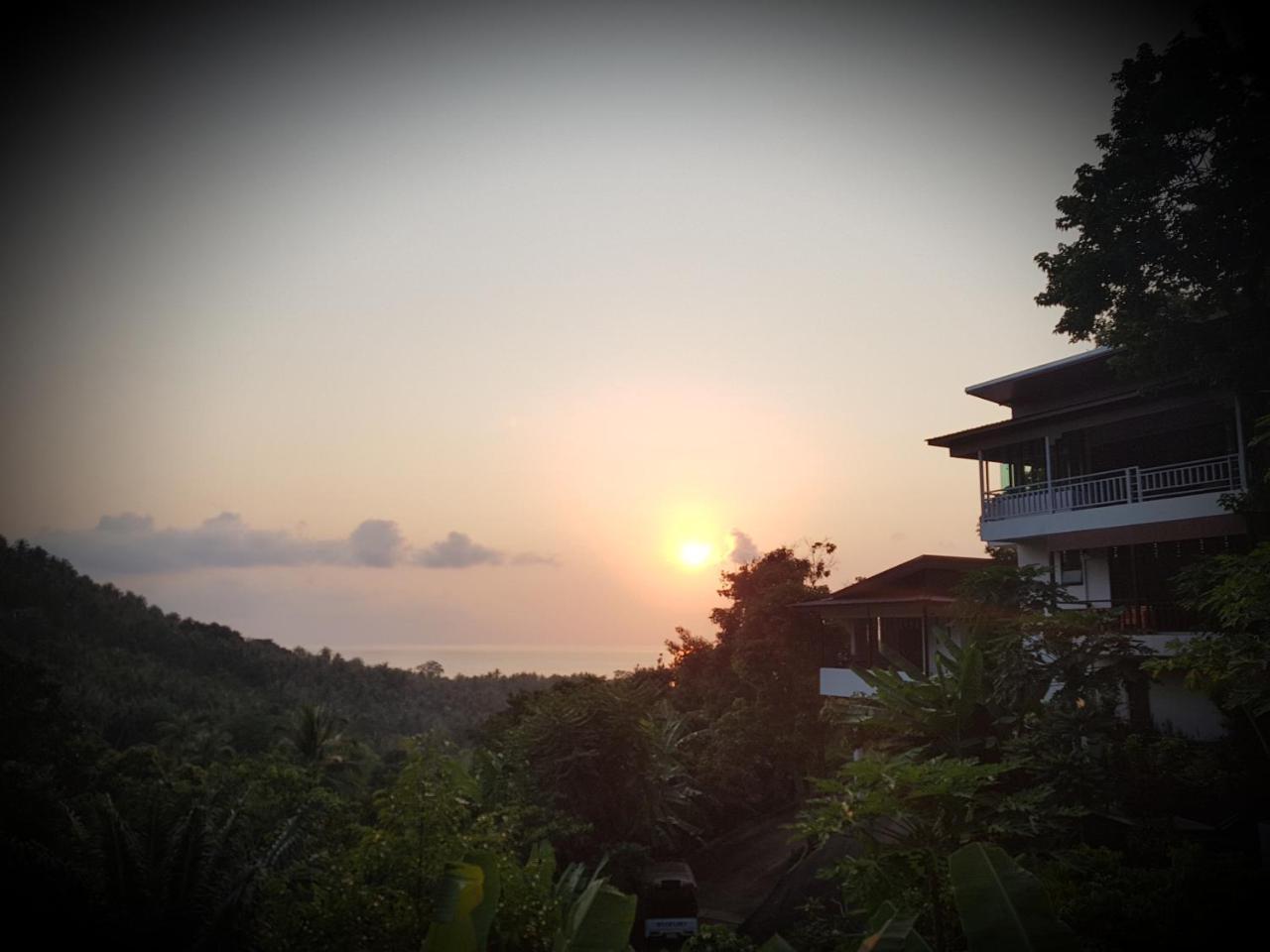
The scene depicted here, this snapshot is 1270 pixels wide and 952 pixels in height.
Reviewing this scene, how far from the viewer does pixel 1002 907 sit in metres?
6.57

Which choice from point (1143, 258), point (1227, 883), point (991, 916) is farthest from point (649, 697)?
point (991, 916)

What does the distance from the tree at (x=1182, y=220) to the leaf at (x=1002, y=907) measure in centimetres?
1474

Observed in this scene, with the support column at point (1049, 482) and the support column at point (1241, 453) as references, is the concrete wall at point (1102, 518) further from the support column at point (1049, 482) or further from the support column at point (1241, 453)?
Answer: the support column at point (1241, 453)

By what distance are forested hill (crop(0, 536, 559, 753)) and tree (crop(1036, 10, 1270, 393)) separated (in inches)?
1473

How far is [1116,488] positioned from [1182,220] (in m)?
5.99

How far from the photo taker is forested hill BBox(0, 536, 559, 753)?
51.7m

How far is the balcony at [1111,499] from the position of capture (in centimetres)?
1897

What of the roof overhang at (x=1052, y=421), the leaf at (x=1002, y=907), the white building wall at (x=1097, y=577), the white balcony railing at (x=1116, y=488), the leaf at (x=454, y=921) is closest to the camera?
the leaf at (x=1002, y=907)

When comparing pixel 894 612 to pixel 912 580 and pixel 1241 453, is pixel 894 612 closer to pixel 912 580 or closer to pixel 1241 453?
pixel 912 580

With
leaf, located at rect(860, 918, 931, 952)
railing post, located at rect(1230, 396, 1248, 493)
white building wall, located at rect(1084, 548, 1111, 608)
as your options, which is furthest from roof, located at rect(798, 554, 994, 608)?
leaf, located at rect(860, 918, 931, 952)

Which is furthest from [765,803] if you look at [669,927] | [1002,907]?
[1002,907]

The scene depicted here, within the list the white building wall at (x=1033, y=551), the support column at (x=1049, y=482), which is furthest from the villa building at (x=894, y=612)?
the support column at (x=1049, y=482)

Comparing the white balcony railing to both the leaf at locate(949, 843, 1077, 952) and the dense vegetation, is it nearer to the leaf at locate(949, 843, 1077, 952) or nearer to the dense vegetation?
the dense vegetation

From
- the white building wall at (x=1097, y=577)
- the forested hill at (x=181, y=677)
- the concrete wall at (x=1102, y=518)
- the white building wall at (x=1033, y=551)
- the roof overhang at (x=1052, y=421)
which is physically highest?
the roof overhang at (x=1052, y=421)
